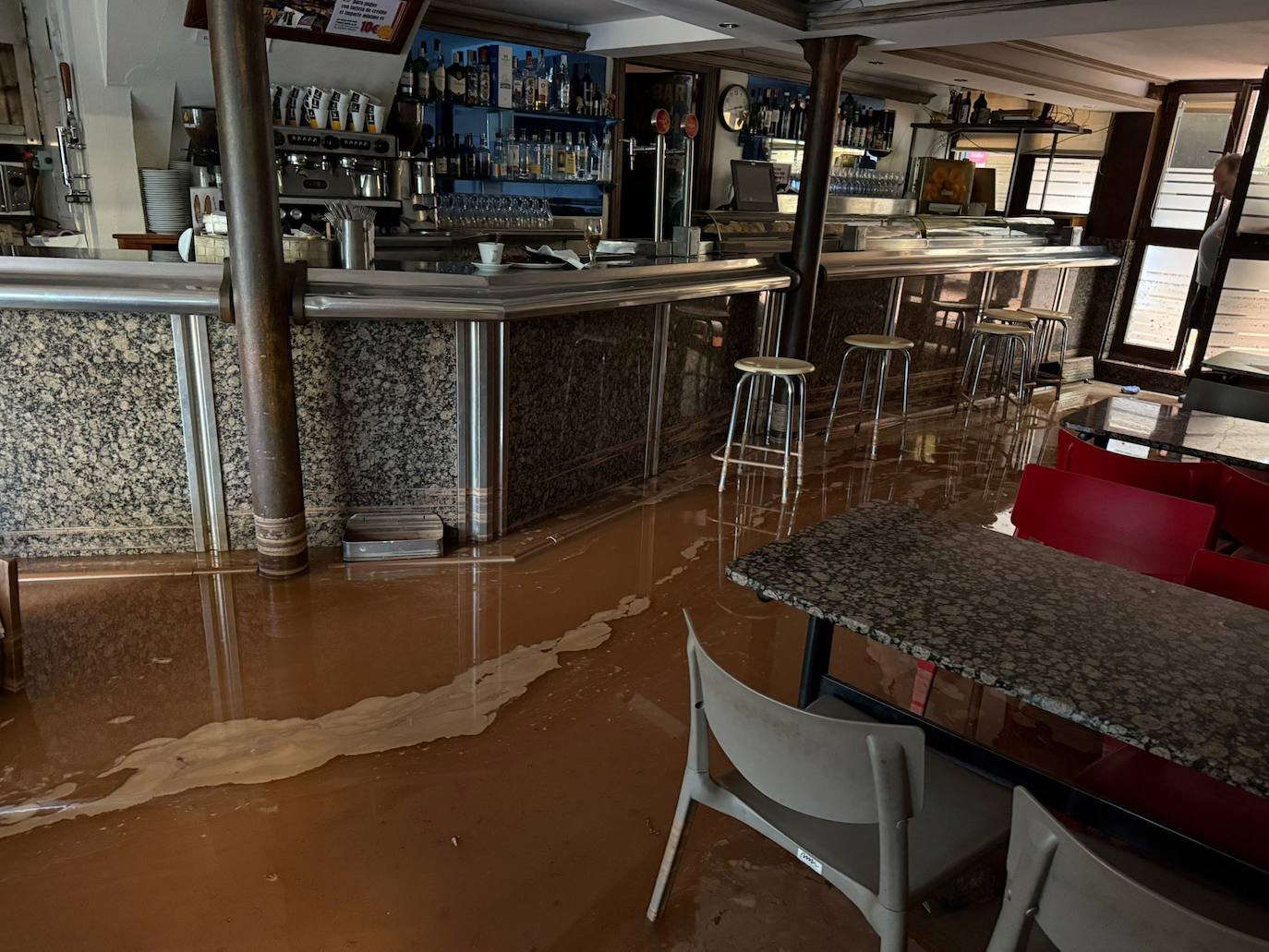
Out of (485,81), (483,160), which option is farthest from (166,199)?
(485,81)

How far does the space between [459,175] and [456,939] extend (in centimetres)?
555

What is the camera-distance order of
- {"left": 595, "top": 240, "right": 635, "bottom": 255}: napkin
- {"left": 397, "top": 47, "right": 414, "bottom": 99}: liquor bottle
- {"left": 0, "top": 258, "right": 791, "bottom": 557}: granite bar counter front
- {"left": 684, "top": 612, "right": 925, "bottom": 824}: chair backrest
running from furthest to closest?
1. {"left": 397, "top": 47, "right": 414, "bottom": 99}: liquor bottle
2. {"left": 595, "top": 240, "right": 635, "bottom": 255}: napkin
3. {"left": 0, "top": 258, "right": 791, "bottom": 557}: granite bar counter front
4. {"left": 684, "top": 612, "right": 925, "bottom": 824}: chair backrest

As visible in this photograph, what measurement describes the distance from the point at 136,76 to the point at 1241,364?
6186mm

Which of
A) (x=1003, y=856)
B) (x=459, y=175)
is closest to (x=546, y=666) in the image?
(x=1003, y=856)

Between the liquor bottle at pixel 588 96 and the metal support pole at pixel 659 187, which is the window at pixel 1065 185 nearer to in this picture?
the liquor bottle at pixel 588 96

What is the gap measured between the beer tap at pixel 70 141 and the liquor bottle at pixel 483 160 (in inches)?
98.3

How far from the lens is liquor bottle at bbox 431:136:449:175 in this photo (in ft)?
20.4

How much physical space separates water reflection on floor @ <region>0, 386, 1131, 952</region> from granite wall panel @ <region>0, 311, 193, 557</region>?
0.95 feet

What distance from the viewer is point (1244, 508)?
2.71 m

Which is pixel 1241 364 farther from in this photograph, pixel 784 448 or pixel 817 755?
pixel 817 755

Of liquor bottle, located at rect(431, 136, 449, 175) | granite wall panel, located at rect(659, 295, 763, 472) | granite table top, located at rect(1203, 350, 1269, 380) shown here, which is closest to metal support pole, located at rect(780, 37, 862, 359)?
granite wall panel, located at rect(659, 295, 763, 472)

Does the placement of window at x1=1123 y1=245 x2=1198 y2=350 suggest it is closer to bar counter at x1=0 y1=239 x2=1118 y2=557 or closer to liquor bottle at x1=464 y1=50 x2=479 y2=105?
bar counter at x1=0 y1=239 x2=1118 y2=557

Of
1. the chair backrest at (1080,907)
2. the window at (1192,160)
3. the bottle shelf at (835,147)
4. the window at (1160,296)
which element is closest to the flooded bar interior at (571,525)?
the chair backrest at (1080,907)

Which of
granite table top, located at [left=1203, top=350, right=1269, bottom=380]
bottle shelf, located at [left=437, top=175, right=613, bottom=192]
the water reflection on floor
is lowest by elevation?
the water reflection on floor
